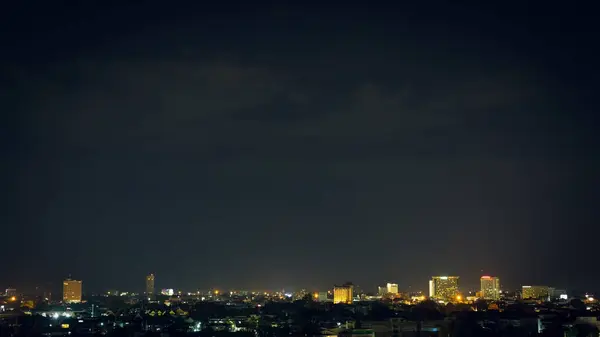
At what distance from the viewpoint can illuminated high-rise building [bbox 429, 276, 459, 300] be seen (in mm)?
115688

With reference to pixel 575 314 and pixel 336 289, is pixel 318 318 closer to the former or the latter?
pixel 575 314

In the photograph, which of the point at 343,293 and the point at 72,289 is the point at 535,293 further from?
the point at 72,289

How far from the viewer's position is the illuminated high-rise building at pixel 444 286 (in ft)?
380

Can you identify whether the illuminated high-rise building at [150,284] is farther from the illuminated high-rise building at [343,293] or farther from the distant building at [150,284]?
the illuminated high-rise building at [343,293]

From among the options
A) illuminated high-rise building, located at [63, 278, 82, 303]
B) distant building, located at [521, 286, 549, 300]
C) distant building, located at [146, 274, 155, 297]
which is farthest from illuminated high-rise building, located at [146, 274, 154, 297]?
distant building, located at [521, 286, 549, 300]

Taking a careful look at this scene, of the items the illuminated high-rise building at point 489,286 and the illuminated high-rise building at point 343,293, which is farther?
→ the illuminated high-rise building at point 489,286

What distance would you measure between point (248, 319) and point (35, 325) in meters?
13.8

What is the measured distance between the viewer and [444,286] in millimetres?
117875

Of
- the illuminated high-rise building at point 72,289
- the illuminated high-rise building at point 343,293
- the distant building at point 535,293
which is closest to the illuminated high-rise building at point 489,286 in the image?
the distant building at point 535,293

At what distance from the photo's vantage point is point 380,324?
49.4 m

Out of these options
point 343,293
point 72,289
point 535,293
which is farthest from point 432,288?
point 72,289

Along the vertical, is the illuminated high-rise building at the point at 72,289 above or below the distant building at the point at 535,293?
above

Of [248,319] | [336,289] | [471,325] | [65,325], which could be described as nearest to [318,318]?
[248,319]

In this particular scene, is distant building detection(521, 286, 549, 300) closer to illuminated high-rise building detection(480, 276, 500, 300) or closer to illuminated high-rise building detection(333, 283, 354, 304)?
illuminated high-rise building detection(480, 276, 500, 300)
